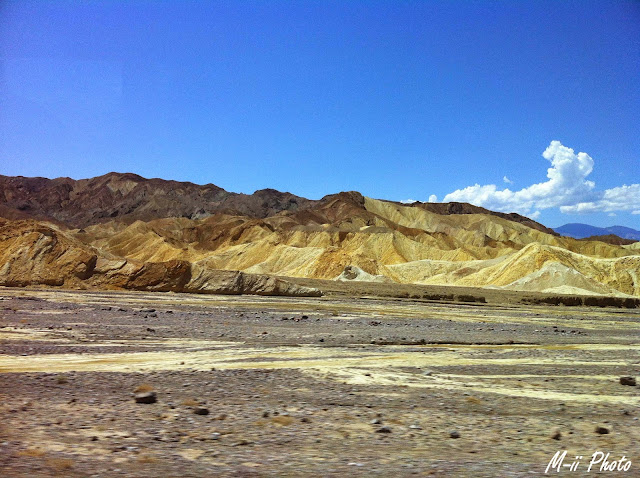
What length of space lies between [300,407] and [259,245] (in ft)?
326

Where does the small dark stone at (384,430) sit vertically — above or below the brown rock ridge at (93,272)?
below

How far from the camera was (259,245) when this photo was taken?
108812mm

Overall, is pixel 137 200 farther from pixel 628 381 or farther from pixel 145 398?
pixel 628 381

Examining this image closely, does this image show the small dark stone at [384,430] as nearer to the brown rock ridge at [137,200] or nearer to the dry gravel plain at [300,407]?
the dry gravel plain at [300,407]

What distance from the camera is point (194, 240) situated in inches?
5315

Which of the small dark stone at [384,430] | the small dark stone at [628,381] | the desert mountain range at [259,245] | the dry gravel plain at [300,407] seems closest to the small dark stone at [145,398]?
the dry gravel plain at [300,407]

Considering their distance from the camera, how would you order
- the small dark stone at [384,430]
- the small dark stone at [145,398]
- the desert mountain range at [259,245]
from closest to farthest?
the small dark stone at [384,430], the small dark stone at [145,398], the desert mountain range at [259,245]

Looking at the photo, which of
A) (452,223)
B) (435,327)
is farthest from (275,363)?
(452,223)

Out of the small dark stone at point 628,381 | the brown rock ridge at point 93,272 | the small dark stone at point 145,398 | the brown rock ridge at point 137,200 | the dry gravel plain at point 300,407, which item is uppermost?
the brown rock ridge at point 137,200

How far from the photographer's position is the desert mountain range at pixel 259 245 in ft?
201

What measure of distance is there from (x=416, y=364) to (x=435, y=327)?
46.5 ft

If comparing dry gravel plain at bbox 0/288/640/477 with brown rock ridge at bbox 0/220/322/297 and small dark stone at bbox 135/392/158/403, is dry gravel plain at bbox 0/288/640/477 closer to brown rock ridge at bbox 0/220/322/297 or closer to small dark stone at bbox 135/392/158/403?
small dark stone at bbox 135/392/158/403

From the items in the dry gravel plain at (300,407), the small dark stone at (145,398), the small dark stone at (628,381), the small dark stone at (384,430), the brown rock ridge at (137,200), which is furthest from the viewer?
the brown rock ridge at (137,200)

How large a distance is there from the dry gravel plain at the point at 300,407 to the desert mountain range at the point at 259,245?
141 ft
